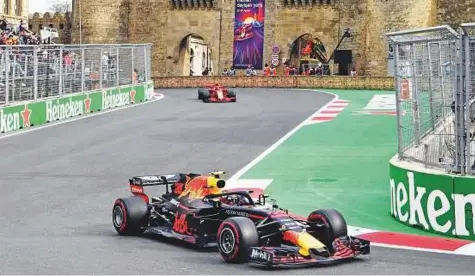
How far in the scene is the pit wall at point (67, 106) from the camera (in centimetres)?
2727

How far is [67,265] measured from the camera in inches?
409

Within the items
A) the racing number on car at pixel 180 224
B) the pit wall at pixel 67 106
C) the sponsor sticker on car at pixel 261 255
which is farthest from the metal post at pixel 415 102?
the pit wall at pixel 67 106

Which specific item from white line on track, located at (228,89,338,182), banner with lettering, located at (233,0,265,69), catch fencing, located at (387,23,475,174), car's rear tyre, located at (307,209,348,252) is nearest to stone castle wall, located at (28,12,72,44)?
banner with lettering, located at (233,0,265,69)

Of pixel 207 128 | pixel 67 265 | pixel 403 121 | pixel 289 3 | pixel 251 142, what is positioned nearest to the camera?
pixel 67 265

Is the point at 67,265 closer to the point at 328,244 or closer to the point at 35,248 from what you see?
the point at 35,248

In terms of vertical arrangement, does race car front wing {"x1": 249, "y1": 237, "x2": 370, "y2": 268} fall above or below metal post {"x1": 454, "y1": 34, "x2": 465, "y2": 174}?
below

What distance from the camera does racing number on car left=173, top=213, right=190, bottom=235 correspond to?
11664mm

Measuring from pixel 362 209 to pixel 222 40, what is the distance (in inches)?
2425

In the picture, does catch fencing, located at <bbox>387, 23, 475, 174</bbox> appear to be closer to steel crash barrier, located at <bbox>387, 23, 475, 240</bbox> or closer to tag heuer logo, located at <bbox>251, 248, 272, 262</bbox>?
steel crash barrier, located at <bbox>387, 23, 475, 240</bbox>

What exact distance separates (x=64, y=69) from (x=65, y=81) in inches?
14.8

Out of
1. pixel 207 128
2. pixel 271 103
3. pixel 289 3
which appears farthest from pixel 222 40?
pixel 207 128

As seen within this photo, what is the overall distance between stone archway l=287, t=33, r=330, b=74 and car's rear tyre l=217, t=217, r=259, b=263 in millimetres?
63633

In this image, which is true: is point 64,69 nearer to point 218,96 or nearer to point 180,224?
point 218,96

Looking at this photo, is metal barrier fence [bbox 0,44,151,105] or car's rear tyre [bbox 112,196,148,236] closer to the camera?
car's rear tyre [bbox 112,196,148,236]
